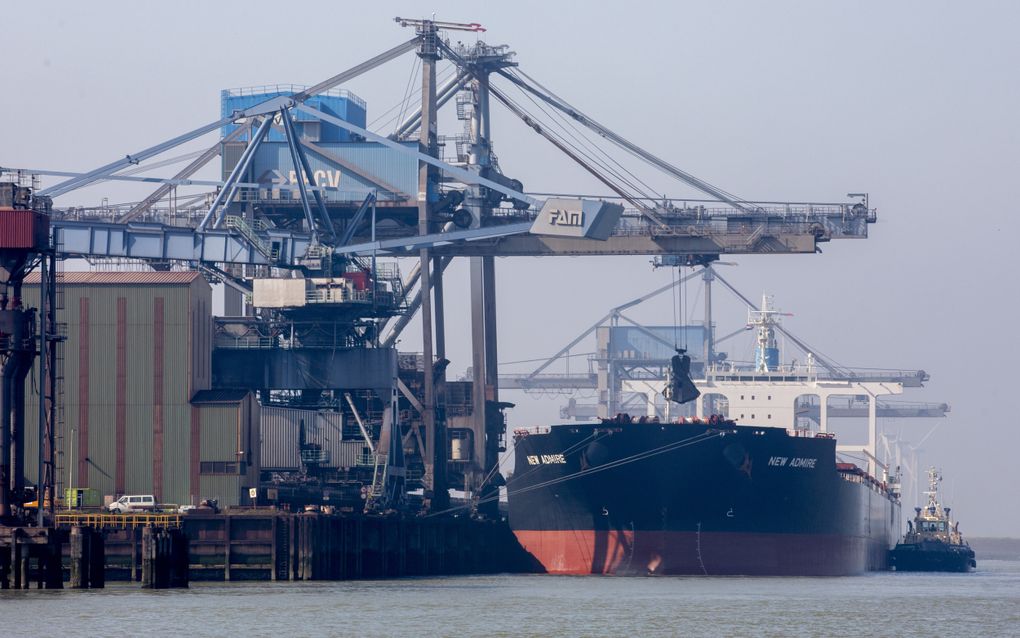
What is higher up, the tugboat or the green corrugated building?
the green corrugated building

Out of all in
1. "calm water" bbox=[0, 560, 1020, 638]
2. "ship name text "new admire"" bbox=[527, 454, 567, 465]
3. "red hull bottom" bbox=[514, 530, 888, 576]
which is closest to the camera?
"calm water" bbox=[0, 560, 1020, 638]

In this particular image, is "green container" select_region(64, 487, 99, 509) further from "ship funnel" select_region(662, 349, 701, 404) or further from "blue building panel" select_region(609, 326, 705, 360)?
"blue building panel" select_region(609, 326, 705, 360)

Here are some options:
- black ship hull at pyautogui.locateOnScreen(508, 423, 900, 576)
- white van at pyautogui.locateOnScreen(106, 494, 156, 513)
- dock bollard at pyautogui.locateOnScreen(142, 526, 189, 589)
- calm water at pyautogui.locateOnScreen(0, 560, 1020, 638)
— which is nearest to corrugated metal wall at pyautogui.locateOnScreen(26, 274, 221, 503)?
white van at pyautogui.locateOnScreen(106, 494, 156, 513)

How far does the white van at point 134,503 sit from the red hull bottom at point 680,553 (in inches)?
562

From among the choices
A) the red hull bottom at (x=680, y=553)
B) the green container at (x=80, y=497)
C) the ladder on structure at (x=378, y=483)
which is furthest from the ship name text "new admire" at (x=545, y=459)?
the green container at (x=80, y=497)

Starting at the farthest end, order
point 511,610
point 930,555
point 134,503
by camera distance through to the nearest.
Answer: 1. point 930,555
2. point 134,503
3. point 511,610

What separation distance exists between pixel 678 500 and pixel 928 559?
3207cm

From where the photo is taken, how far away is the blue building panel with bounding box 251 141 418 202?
6900cm

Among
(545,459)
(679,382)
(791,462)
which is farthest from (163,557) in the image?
(679,382)

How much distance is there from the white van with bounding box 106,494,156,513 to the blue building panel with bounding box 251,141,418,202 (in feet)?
49.9

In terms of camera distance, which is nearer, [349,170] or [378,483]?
[378,483]

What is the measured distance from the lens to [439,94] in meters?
72.4

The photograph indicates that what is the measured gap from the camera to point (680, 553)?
6000cm

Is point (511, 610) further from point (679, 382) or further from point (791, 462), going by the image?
point (679, 382)
